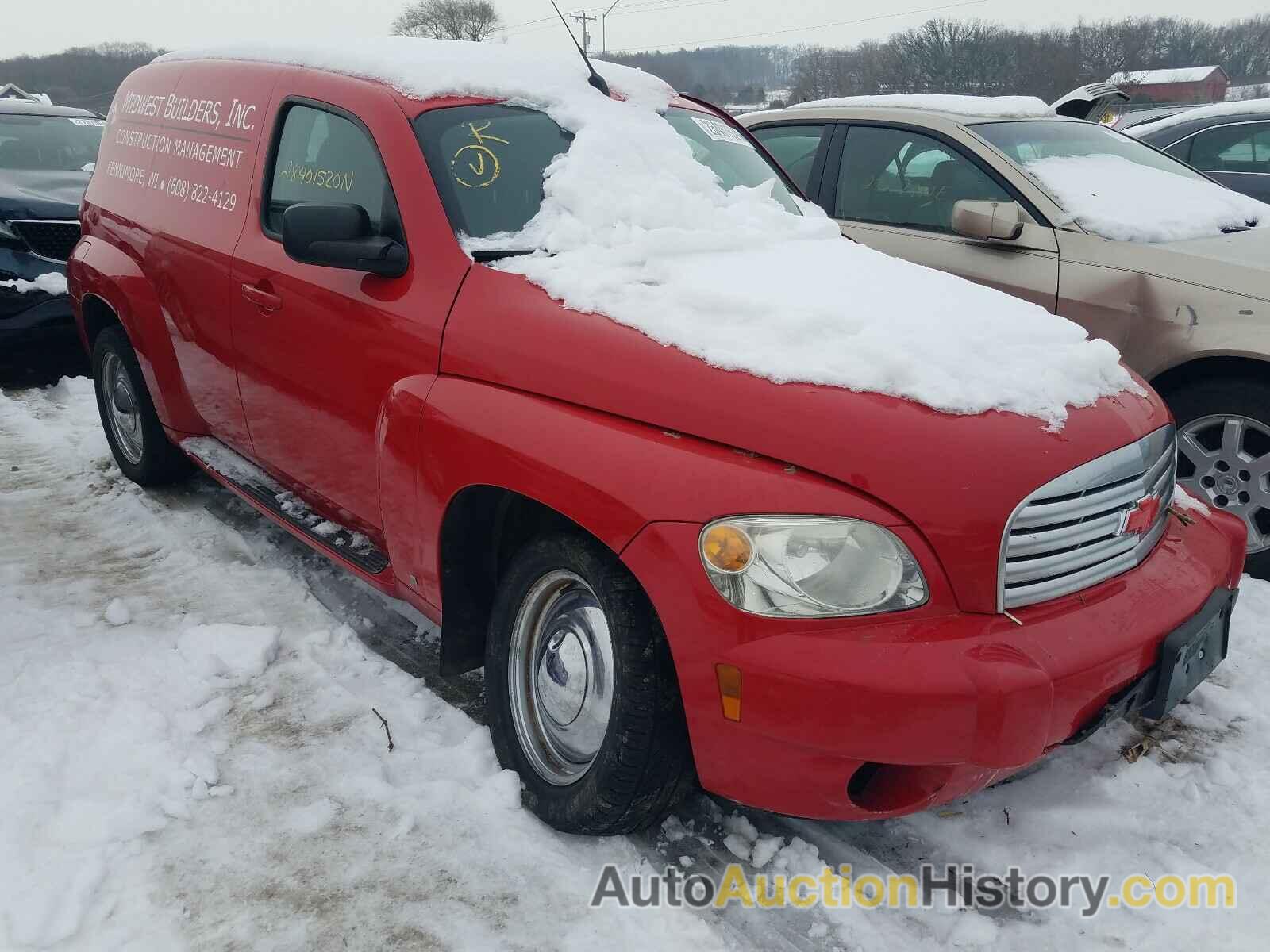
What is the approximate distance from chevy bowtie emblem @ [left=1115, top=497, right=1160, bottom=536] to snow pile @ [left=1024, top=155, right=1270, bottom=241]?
7.25 feet

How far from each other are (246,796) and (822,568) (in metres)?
1.68

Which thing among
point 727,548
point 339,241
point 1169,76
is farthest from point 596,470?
point 1169,76

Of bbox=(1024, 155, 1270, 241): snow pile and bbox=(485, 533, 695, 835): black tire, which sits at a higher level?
bbox=(1024, 155, 1270, 241): snow pile

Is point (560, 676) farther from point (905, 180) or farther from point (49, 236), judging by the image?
point (49, 236)

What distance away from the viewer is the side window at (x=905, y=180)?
467cm

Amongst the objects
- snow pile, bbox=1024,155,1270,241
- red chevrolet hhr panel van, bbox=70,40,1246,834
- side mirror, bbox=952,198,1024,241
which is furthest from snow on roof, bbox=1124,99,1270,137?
red chevrolet hhr panel van, bbox=70,40,1246,834

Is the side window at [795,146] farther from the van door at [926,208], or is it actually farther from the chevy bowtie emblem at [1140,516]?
the chevy bowtie emblem at [1140,516]

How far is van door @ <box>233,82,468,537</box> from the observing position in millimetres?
2754

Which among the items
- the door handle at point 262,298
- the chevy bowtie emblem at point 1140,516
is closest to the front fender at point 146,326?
the door handle at point 262,298

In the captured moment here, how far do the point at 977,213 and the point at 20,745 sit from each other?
3.98 meters

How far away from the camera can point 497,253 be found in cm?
271

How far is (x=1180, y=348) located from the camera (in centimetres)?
380

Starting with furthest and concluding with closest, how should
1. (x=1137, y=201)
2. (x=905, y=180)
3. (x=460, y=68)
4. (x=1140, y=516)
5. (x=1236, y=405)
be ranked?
(x=905, y=180) → (x=1137, y=201) → (x=1236, y=405) → (x=460, y=68) → (x=1140, y=516)

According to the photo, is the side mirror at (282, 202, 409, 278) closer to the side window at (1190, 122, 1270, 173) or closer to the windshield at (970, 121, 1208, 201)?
the windshield at (970, 121, 1208, 201)
